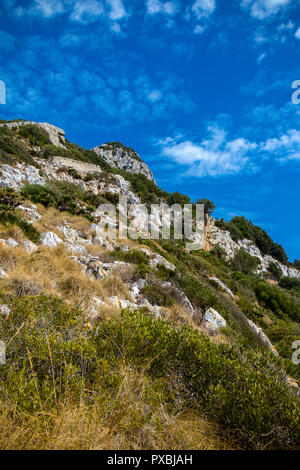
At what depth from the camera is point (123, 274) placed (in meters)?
6.91

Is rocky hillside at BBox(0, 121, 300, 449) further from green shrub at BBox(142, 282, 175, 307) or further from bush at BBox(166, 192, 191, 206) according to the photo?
bush at BBox(166, 192, 191, 206)

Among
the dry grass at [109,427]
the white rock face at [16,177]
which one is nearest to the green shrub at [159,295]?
the dry grass at [109,427]

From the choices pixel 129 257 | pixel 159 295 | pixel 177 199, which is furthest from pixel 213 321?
pixel 177 199

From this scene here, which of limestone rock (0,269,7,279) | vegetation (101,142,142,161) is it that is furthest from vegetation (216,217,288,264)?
vegetation (101,142,142,161)

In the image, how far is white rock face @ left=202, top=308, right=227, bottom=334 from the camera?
6.02m

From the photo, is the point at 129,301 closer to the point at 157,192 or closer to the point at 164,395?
the point at 164,395

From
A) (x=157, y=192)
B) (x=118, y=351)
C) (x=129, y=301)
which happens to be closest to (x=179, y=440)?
(x=118, y=351)

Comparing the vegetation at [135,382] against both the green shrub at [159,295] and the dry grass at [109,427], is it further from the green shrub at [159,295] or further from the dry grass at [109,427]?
the green shrub at [159,295]

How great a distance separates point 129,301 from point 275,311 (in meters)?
14.2

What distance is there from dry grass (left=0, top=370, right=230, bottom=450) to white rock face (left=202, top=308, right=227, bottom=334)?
13.9 ft

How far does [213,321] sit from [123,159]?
54687 mm

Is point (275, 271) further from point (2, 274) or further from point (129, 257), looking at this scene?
point (2, 274)

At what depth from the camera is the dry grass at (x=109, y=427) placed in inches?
60.4

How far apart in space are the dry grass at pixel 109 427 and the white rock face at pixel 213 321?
13.9 ft
